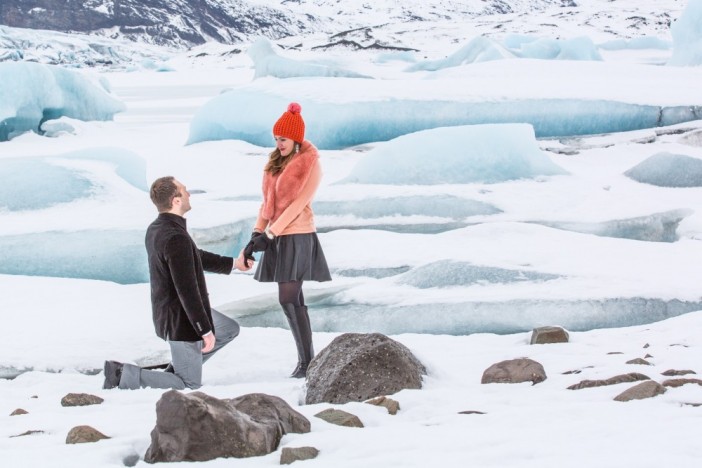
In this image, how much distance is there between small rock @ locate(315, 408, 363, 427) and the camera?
266cm

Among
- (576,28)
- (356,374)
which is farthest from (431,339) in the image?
(576,28)

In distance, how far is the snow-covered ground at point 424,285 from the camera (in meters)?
2.49

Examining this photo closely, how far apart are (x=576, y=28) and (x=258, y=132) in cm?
4802

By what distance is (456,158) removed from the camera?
316 inches

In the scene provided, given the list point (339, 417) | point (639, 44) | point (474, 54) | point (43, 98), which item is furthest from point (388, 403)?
point (639, 44)

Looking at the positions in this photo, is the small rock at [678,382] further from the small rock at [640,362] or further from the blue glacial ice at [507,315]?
the blue glacial ice at [507,315]

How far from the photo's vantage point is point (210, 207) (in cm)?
708

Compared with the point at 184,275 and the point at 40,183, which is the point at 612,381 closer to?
the point at 184,275

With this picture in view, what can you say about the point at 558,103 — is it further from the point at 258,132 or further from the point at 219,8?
the point at 219,8

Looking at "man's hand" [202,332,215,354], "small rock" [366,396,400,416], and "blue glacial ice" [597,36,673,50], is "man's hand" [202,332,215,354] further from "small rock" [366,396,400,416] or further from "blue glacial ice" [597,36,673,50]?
"blue glacial ice" [597,36,673,50]

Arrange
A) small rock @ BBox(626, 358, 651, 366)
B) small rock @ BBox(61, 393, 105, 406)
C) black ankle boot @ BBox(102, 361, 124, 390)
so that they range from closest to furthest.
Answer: small rock @ BBox(61, 393, 105, 406) → small rock @ BBox(626, 358, 651, 366) → black ankle boot @ BBox(102, 361, 124, 390)

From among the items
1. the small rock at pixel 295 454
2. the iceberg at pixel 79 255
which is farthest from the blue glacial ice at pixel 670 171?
the small rock at pixel 295 454

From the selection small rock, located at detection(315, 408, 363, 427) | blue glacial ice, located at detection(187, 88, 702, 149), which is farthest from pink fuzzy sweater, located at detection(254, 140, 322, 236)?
blue glacial ice, located at detection(187, 88, 702, 149)

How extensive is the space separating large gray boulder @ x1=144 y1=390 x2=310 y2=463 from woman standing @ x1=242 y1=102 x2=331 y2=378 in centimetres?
134
